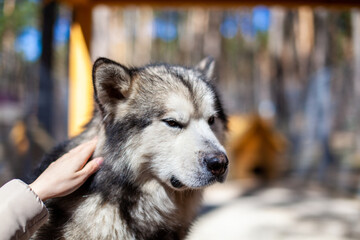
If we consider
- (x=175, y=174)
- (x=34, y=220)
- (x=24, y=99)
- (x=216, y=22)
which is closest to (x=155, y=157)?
(x=175, y=174)

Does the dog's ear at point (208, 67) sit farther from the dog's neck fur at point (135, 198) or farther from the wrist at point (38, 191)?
the wrist at point (38, 191)

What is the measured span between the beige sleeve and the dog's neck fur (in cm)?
49

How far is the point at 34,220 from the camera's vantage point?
6.38ft

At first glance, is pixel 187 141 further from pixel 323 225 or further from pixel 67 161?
pixel 323 225

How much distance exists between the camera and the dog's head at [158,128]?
2.45m

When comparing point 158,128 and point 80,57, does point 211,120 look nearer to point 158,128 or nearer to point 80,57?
point 158,128

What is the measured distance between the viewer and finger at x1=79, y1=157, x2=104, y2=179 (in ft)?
7.46

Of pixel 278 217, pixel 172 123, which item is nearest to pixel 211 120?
pixel 172 123

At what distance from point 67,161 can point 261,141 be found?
11101 millimetres

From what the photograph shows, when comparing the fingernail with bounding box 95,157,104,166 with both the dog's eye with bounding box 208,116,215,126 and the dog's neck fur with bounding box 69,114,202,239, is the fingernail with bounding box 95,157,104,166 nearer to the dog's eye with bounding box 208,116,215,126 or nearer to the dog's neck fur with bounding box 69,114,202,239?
the dog's neck fur with bounding box 69,114,202,239

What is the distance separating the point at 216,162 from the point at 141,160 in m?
0.52

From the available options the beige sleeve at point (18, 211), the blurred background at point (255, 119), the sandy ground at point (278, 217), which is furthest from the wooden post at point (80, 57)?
the beige sleeve at point (18, 211)

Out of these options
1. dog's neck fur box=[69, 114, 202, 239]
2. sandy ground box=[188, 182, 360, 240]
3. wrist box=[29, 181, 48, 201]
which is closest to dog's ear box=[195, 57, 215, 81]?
dog's neck fur box=[69, 114, 202, 239]

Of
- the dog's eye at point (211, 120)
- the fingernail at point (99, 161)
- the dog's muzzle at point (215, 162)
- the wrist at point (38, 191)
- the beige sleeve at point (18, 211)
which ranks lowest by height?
the beige sleeve at point (18, 211)
